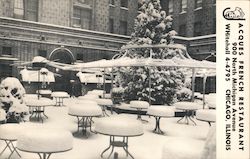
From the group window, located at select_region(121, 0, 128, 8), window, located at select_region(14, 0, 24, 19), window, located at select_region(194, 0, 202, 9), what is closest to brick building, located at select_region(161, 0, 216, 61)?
window, located at select_region(194, 0, 202, 9)

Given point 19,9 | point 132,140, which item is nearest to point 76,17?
point 19,9

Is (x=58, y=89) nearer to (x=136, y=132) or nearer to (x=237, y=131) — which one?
(x=136, y=132)

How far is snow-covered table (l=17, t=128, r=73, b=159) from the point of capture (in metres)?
3.65

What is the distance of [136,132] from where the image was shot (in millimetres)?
4777

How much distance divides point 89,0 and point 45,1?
3.44 m

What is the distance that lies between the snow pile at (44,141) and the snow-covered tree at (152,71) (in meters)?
7.91

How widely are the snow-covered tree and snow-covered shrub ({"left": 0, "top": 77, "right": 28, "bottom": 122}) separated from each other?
17.2 feet

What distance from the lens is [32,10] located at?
1775 cm

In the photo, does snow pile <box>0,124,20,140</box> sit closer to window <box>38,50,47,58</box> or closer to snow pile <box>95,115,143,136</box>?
snow pile <box>95,115,143,136</box>

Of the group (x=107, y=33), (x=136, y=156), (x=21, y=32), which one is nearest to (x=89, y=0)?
(x=107, y=33)

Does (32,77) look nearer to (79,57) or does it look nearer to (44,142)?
(79,57)

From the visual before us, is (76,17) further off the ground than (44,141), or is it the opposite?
(76,17)

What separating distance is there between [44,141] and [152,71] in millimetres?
8421

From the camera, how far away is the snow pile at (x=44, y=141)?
12.0 feet
